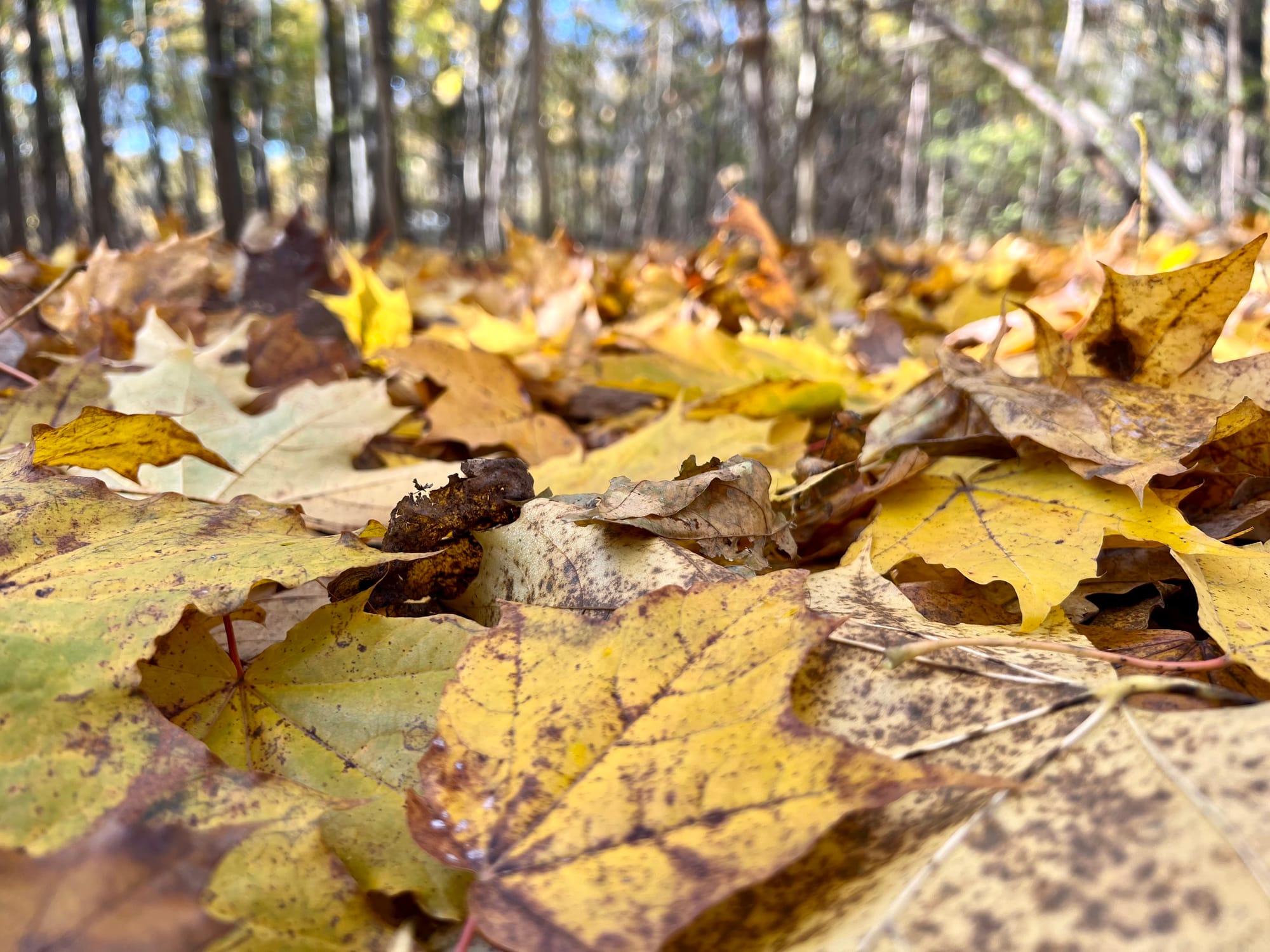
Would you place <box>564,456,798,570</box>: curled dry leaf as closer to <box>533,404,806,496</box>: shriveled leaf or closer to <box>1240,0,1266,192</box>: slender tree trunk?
<box>533,404,806,496</box>: shriveled leaf

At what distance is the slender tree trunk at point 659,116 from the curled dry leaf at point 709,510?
13.3 metres

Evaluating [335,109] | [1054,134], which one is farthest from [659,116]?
[335,109]

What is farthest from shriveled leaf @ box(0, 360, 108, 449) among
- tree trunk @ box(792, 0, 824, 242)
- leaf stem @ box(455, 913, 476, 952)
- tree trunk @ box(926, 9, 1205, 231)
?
tree trunk @ box(792, 0, 824, 242)

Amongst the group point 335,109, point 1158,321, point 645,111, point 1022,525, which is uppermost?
point 1158,321

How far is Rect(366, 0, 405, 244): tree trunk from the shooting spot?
4.62 meters

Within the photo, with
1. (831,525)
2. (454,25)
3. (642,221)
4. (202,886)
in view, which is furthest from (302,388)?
(642,221)

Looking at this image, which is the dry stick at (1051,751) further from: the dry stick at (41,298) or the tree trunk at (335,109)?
the tree trunk at (335,109)

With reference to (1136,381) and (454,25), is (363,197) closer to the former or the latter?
(454,25)

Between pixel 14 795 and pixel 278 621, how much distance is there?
0.24 metres

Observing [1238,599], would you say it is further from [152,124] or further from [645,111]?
[645,111]

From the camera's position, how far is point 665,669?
44 cm

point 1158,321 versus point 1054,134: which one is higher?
point 1158,321

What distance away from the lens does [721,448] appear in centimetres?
88

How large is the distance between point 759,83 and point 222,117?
278 centimetres
